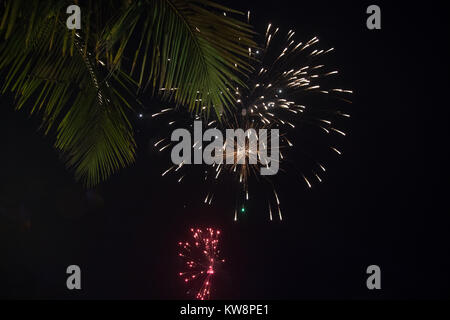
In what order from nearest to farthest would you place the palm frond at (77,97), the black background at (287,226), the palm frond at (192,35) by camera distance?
the palm frond at (192,35)
the palm frond at (77,97)
the black background at (287,226)

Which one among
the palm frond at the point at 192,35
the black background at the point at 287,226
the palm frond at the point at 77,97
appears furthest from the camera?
the black background at the point at 287,226

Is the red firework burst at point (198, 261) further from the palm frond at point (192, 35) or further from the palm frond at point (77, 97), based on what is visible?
the palm frond at point (192, 35)

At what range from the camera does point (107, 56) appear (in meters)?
1.60

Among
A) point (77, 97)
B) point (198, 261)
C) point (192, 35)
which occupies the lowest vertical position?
point (198, 261)

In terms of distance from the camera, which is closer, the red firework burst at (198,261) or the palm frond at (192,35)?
the palm frond at (192,35)

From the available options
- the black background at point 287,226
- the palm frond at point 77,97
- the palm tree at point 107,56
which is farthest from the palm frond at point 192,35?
the black background at point 287,226

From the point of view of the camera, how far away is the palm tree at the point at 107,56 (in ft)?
4.80

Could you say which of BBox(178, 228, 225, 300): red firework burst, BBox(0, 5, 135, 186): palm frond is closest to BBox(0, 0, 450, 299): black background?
BBox(178, 228, 225, 300): red firework burst

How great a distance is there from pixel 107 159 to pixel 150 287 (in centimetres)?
1215

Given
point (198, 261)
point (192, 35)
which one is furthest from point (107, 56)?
point (198, 261)

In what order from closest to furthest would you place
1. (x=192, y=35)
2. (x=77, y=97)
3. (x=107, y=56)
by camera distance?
(x=192, y=35), (x=107, y=56), (x=77, y=97)

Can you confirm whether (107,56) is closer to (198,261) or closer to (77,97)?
(77,97)
